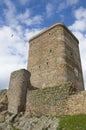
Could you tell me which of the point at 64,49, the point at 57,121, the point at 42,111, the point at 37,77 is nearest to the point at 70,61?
the point at 64,49

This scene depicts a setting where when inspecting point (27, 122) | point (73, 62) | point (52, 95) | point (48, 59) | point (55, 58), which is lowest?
point (27, 122)

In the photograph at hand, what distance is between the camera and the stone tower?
22000mm

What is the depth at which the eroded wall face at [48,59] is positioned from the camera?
21.9 m

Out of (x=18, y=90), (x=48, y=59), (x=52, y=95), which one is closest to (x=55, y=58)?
(x=48, y=59)

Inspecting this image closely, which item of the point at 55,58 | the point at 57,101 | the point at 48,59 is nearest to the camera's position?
the point at 57,101

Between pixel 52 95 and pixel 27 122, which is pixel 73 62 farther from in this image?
pixel 27 122

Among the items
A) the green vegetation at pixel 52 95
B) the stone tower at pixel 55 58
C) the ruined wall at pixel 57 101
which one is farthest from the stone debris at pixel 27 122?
the stone tower at pixel 55 58

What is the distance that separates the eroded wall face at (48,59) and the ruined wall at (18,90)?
455cm

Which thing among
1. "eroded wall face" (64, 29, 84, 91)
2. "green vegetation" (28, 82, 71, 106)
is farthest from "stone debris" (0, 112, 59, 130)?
"eroded wall face" (64, 29, 84, 91)

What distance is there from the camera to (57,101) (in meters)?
14.7

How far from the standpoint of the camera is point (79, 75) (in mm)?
25406

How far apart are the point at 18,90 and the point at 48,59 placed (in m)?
7.56

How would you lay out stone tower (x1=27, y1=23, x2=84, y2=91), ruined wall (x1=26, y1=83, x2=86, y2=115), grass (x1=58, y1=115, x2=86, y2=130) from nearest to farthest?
grass (x1=58, y1=115, x2=86, y2=130), ruined wall (x1=26, y1=83, x2=86, y2=115), stone tower (x1=27, y1=23, x2=84, y2=91)

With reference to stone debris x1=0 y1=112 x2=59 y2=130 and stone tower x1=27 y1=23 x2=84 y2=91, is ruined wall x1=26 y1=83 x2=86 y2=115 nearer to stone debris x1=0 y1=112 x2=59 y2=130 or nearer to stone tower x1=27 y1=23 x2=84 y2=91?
stone debris x1=0 y1=112 x2=59 y2=130
